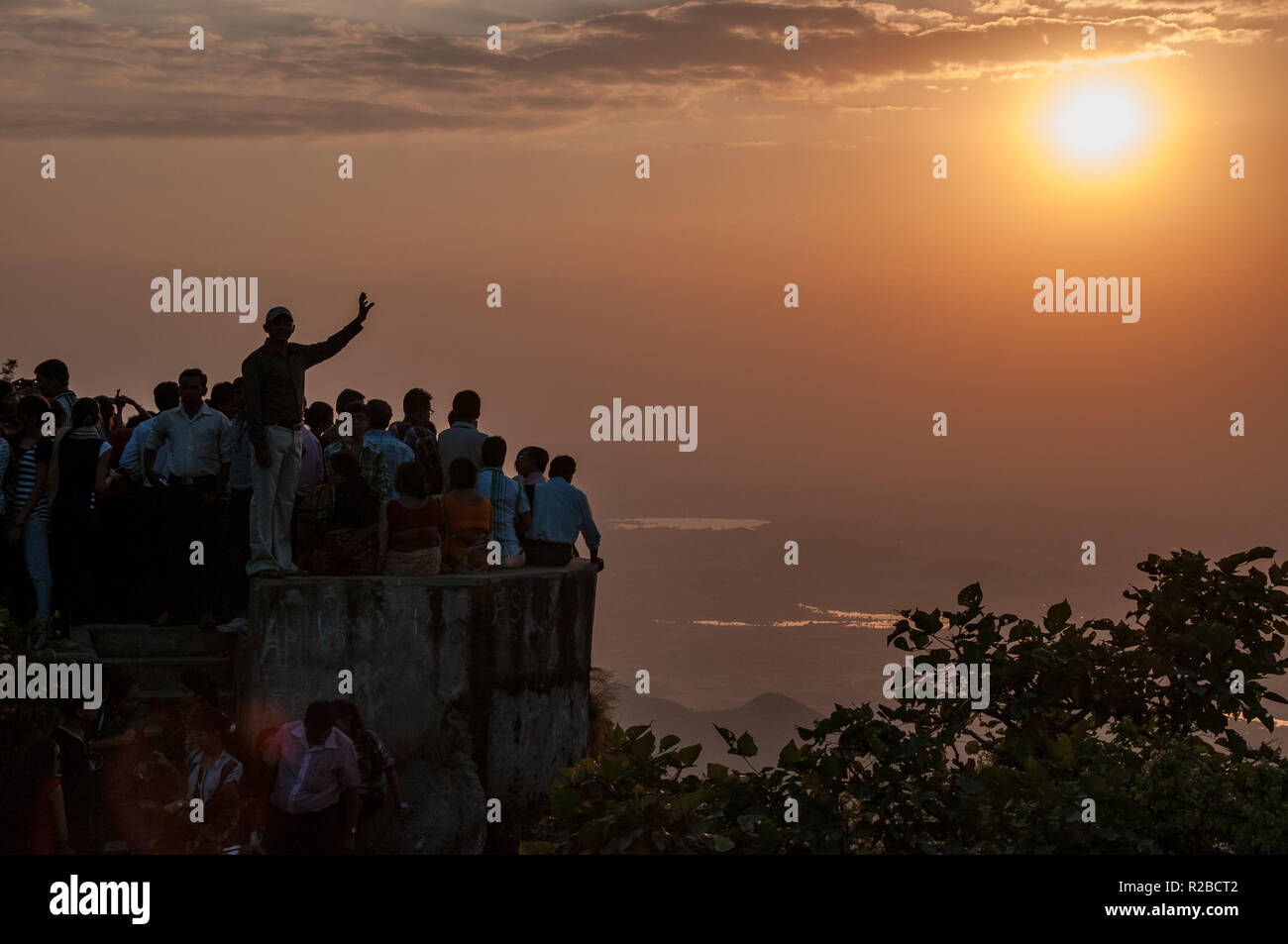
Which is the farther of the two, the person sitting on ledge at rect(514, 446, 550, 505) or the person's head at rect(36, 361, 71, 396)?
the person sitting on ledge at rect(514, 446, 550, 505)

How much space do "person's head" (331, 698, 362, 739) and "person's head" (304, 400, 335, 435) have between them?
369 cm

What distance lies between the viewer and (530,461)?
13789mm

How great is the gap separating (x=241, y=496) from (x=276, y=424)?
2.92ft

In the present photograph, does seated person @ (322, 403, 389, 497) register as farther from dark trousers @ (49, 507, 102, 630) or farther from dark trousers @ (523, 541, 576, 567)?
dark trousers @ (49, 507, 102, 630)

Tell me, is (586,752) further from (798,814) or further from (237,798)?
(798,814)

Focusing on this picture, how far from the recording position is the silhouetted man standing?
11.7 meters

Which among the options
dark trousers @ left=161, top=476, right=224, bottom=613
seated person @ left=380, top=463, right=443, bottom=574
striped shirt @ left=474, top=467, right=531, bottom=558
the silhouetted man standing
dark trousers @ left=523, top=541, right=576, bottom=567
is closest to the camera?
the silhouetted man standing

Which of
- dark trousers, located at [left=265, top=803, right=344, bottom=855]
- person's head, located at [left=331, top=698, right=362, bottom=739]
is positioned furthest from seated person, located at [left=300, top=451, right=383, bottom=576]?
dark trousers, located at [left=265, top=803, right=344, bottom=855]

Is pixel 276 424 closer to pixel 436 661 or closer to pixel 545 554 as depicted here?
pixel 436 661

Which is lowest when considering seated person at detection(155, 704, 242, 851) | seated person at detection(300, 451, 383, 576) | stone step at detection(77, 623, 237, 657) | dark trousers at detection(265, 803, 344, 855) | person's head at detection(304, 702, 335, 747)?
dark trousers at detection(265, 803, 344, 855)

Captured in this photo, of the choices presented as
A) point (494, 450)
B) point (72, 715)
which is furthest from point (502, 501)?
point (72, 715)
